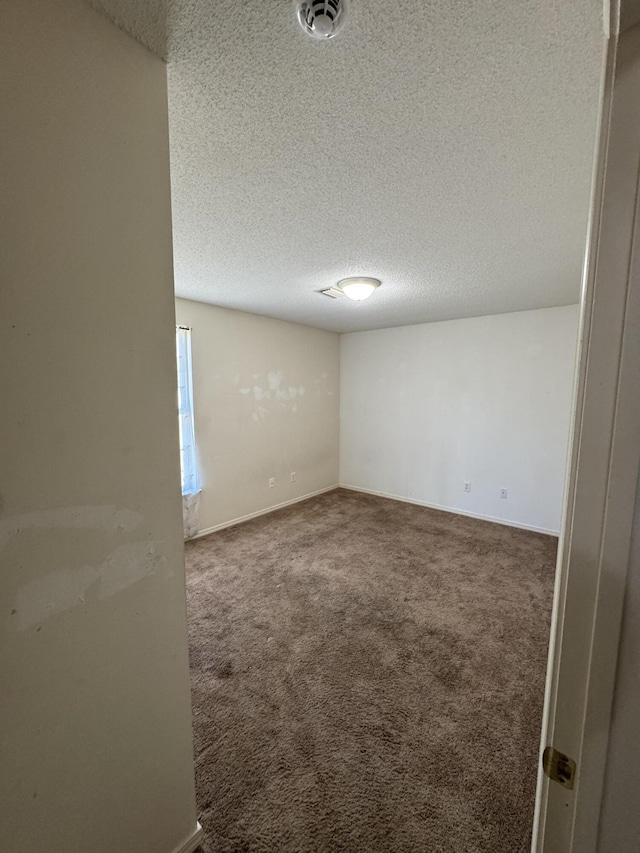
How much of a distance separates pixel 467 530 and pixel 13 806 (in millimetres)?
3733

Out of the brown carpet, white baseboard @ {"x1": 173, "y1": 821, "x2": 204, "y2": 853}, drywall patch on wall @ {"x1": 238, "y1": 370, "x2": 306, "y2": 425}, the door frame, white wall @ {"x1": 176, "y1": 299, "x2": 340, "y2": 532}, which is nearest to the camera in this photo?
the door frame

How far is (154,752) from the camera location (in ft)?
3.30

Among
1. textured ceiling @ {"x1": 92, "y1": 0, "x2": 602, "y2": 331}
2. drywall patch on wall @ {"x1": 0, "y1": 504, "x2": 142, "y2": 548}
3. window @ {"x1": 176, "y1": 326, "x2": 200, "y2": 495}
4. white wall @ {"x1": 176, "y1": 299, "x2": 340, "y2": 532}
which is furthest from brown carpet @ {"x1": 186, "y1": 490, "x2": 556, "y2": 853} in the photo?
textured ceiling @ {"x1": 92, "y1": 0, "x2": 602, "y2": 331}

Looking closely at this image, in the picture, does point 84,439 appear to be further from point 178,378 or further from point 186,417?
point 186,417

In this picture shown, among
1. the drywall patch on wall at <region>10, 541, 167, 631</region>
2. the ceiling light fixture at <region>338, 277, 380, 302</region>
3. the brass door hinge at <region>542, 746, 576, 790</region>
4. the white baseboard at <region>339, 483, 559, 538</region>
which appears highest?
the ceiling light fixture at <region>338, 277, 380, 302</region>

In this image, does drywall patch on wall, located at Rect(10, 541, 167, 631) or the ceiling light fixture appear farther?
the ceiling light fixture

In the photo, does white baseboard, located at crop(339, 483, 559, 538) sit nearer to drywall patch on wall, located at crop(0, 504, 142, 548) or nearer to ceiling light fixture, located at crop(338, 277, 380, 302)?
ceiling light fixture, located at crop(338, 277, 380, 302)

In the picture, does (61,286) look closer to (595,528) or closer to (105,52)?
(105,52)

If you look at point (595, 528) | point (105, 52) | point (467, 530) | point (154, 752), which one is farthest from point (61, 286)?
point (467, 530)

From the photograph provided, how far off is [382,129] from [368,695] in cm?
243

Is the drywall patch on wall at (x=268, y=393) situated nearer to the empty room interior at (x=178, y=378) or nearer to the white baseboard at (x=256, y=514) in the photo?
the white baseboard at (x=256, y=514)

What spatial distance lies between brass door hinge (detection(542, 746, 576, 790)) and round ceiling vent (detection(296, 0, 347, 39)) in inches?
59.0

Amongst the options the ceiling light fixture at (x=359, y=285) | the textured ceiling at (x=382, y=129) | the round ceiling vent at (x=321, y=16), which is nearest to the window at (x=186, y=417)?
the textured ceiling at (x=382, y=129)

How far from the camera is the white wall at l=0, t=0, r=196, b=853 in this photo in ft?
2.35
